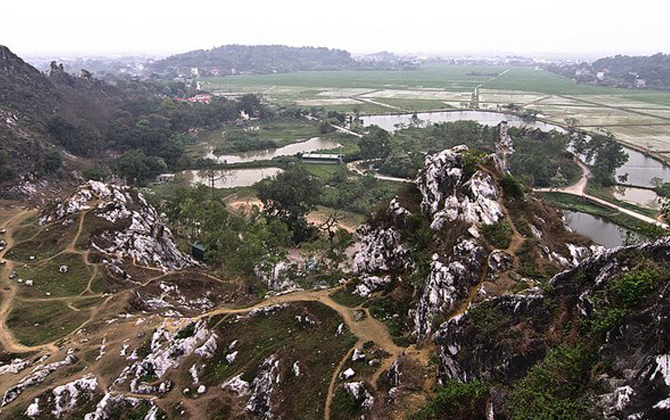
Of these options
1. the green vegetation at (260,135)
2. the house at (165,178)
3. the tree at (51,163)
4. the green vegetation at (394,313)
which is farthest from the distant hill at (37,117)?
the green vegetation at (394,313)

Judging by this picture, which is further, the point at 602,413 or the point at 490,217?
the point at 490,217

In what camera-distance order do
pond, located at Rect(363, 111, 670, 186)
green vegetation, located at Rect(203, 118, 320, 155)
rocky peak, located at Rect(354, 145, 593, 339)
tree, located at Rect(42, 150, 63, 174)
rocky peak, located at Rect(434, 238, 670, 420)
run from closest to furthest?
1. rocky peak, located at Rect(434, 238, 670, 420)
2. rocky peak, located at Rect(354, 145, 593, 339)
3. tree, located at Rect(42, 150, 63, 174)
4. pond, located at Rect(363, 111, 670, 186)
5. green vegetation, located at Rect(203, 118, 320, 155)

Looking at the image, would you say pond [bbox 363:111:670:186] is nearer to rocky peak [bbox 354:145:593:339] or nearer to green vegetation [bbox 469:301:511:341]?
rocky peak [bbox 354:145:593:339]

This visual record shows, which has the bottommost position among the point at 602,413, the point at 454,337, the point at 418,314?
the point at 418,314

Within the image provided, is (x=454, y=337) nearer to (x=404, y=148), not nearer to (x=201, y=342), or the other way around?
(x=201, y=342)

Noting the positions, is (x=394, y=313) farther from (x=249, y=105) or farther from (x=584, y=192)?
(x=249, y=105)

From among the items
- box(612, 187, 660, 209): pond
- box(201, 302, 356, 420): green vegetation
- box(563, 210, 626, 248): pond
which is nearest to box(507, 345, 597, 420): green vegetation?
box(201, 302, 356, 420): green vegetation

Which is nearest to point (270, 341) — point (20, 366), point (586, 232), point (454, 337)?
point (454, 337)
